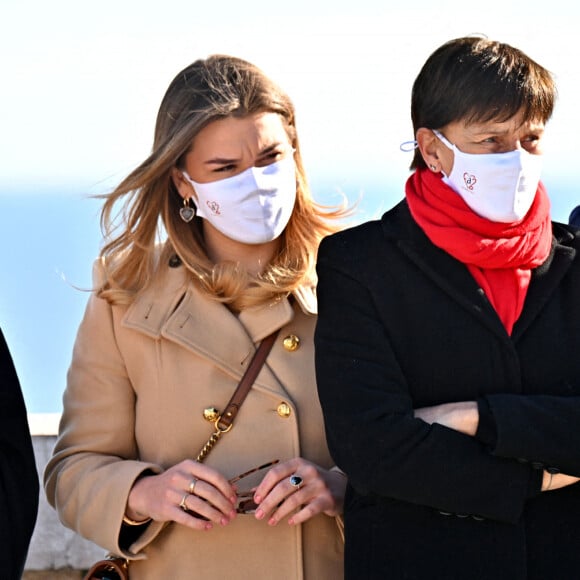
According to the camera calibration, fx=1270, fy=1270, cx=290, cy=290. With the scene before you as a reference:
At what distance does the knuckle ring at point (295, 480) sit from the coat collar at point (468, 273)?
708 mm

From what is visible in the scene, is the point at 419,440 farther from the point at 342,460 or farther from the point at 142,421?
the point at 142,421

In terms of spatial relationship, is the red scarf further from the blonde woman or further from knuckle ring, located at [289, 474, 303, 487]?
knuckle ring, located at [289, 474, 303, 487]

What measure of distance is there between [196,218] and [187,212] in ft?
0.28

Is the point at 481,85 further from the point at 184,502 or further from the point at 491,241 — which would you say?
the point at 184,502

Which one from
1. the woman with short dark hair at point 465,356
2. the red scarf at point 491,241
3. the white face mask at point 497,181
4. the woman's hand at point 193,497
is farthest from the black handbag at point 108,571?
the white face mask at point 497,181

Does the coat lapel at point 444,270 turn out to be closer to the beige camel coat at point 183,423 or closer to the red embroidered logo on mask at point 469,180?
the red embroidered logo on mask at point 469,180

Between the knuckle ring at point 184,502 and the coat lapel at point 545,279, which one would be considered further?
the knuckle ring at point 184,502

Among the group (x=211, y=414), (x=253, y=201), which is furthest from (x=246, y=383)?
(x=253, y=201)

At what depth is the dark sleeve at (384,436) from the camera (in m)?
3.28

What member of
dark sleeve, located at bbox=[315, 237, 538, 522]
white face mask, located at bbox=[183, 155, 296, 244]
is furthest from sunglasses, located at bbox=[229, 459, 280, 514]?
white face mask, located at bbox=[183, 155, 296, 244]

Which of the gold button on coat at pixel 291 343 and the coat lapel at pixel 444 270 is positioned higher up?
the coat lapel at pixel 444 270

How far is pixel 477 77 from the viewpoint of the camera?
340cm

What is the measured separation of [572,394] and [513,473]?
0.94 ft

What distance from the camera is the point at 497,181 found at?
3.38m
